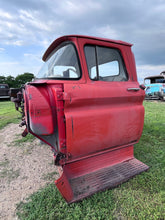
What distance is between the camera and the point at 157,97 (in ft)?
38.0

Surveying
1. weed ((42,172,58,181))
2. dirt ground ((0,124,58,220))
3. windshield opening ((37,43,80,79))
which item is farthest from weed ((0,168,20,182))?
windshield opening ((37,43,80,79))

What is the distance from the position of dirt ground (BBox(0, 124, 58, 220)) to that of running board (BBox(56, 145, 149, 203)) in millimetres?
506

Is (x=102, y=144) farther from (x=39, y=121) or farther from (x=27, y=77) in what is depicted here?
(x=27, y=77)

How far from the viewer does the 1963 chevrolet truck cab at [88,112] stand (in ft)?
5.47

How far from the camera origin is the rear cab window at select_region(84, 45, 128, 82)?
198cm

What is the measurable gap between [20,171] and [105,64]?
2.29 metres

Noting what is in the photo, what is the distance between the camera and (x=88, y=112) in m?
1.82

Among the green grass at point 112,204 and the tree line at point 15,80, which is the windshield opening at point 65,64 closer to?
the green grass at point 112,204

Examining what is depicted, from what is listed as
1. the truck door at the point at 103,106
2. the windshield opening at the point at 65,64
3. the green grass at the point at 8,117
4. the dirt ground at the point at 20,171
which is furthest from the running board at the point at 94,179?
the green grass at the point at 8,117

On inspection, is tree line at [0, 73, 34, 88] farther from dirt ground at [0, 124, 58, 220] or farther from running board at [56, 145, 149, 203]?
running board at [56, 145, 149, 203]

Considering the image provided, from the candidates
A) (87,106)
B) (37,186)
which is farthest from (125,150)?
(37,186)

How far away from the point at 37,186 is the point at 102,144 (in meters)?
1.14

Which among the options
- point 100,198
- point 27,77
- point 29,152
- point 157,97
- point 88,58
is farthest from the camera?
point 27,77

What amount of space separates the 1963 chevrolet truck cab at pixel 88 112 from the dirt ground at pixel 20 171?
24.5 inches
